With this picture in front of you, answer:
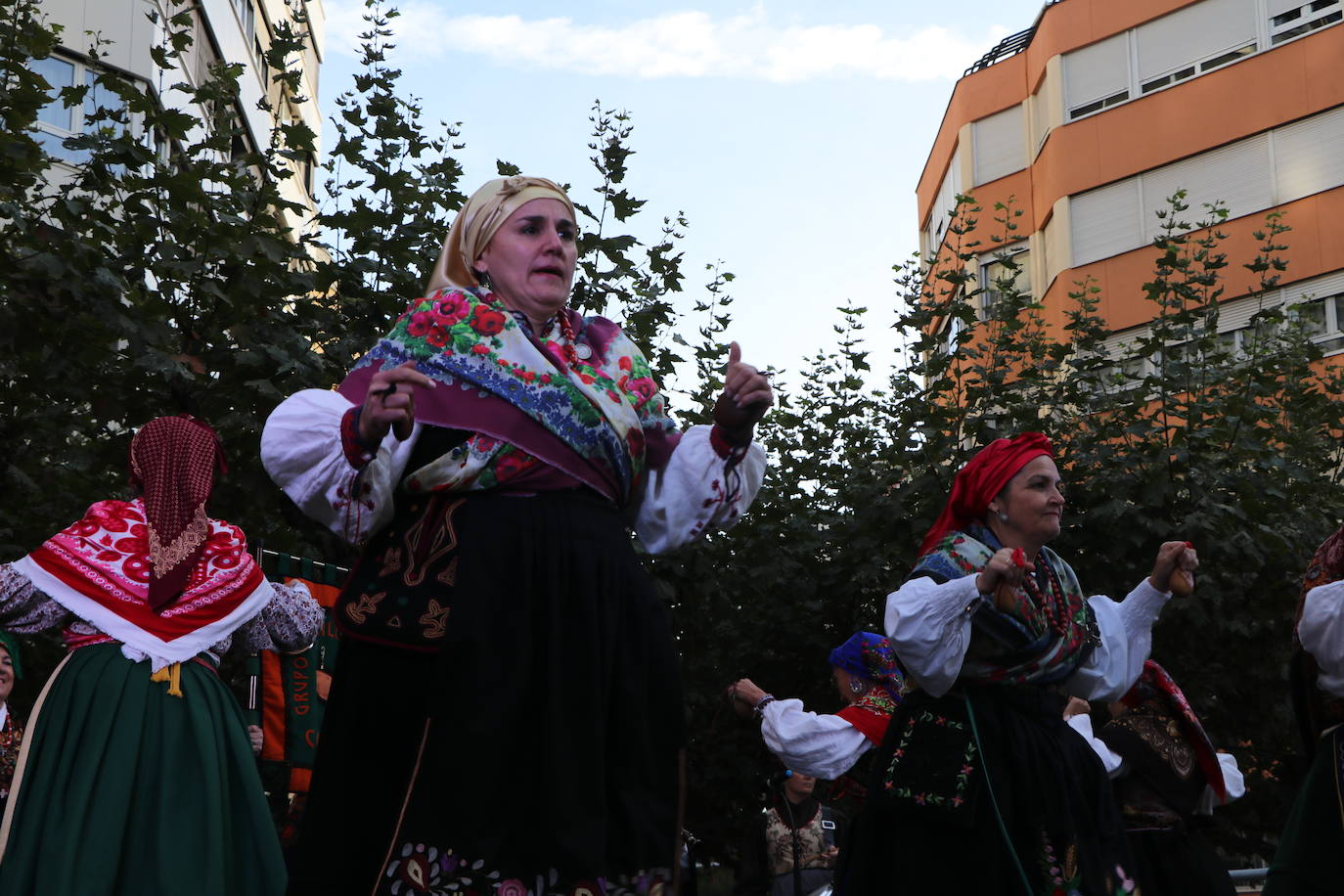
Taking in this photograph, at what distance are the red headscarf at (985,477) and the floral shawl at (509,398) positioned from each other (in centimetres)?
190

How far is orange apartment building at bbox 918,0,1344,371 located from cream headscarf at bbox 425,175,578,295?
17501 mm

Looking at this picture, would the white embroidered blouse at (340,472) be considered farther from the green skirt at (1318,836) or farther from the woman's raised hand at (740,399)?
the green skirt at (1318,836)

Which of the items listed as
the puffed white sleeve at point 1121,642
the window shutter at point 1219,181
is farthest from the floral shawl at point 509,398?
the window shutter at point 1219,181

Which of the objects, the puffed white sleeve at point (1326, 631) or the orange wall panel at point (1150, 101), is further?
the orange wall panel at point (1150, 101)

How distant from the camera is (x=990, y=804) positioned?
4.36 meters

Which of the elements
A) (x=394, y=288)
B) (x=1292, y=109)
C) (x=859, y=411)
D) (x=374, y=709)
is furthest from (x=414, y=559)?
(x=1292, y=109)

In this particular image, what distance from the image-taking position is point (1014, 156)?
26438 mm

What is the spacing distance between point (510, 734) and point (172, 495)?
2.58 metres

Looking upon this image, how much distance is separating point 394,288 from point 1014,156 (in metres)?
20.2

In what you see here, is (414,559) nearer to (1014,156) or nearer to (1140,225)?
(1140,225)

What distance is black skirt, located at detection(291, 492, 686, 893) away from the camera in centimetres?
266

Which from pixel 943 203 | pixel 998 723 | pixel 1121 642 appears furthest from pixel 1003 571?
pixel 943 203

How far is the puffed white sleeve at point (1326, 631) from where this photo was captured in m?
4.54

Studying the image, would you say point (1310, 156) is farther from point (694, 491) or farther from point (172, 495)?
point (694, 491)
